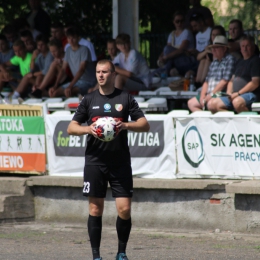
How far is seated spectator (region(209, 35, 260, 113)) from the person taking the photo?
1088 centimetres

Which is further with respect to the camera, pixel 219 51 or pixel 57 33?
pixel 57 33

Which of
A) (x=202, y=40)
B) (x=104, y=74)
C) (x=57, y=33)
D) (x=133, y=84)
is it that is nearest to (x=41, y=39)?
(x=57, y=33)

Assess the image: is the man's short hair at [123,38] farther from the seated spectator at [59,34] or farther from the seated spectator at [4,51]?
the seated spectator at [4,51]

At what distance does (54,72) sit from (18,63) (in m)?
1.27

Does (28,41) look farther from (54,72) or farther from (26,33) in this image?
(54,72)

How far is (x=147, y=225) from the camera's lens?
998 cm

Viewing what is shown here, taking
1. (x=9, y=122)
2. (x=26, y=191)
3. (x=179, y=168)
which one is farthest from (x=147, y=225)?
(x=9, y=122)

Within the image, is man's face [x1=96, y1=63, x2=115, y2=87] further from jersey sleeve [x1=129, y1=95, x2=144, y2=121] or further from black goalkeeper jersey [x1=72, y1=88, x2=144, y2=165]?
jersey sleeve [x1=129, y1=95, x2=144, y2=121]

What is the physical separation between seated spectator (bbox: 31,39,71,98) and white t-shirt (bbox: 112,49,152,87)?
133cm

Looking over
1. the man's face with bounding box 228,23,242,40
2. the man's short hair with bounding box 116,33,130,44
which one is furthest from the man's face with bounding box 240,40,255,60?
the man's short hair with bounding box 116,33,130,44

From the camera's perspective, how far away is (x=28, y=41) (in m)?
15.1

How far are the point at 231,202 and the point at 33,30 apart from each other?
8.20m

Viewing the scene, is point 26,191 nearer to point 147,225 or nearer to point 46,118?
point 46,118

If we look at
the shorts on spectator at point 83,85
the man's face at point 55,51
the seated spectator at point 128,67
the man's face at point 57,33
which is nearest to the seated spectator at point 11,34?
the man's face at point 57,33
